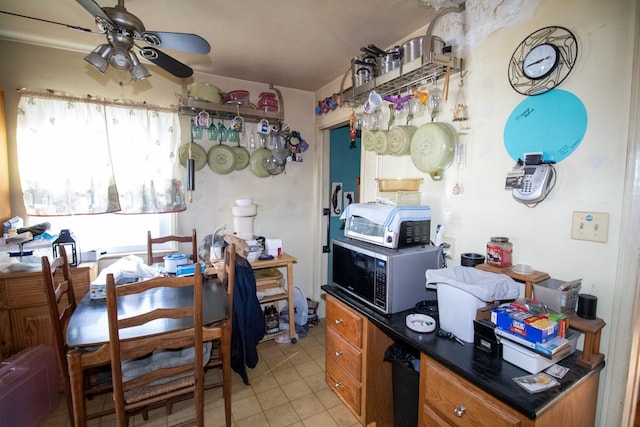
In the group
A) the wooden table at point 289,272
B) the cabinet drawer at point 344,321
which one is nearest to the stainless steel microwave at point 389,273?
the cabinet drawer at point 344,321

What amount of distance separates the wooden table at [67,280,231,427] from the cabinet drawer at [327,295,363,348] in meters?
0.68

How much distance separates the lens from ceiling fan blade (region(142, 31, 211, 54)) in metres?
1.54

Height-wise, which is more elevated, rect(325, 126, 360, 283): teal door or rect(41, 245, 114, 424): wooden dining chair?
rect(325, 126, 360, 283): teal door

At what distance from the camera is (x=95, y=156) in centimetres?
248

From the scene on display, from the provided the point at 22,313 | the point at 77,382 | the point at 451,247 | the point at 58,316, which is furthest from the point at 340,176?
the point at 22,313

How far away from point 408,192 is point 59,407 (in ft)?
8.80

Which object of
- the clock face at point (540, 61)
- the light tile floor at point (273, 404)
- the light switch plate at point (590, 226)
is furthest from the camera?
the light tile floor at point (273, 404)

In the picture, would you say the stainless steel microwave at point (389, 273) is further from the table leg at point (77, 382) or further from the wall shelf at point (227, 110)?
the wall shelf at point (227, 110)

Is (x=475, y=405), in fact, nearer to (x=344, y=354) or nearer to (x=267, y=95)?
(x=344, y=354)

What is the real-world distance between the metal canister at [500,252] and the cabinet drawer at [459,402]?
0.60 m

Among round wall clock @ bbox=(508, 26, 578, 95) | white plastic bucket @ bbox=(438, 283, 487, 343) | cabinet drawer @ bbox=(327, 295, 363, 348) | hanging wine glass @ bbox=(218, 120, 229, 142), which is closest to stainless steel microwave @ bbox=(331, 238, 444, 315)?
cabinet drawer @ bbox=(327, 295, 363, 348)

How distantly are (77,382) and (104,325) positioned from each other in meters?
0.27

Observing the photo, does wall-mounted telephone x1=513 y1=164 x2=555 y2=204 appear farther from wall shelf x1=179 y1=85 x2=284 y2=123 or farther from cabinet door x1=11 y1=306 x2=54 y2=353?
cabinet door x1=11 y1=306 x2=54 y2=353

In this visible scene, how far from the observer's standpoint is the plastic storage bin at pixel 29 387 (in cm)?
166
